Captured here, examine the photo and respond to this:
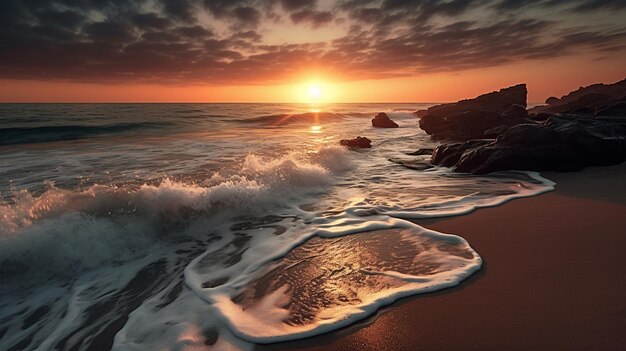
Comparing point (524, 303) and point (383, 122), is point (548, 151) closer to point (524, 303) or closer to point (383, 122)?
point (524, 303)

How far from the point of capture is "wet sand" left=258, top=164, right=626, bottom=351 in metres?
2.41

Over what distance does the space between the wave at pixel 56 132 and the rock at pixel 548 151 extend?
1066 inches

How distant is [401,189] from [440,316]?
497cm

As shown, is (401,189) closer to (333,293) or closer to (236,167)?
(333,293)

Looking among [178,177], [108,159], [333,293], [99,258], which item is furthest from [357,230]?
[108,159]

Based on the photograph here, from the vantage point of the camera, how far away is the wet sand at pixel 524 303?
2410mm

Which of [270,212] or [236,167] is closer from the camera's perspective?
[270,212]

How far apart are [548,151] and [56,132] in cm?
3202

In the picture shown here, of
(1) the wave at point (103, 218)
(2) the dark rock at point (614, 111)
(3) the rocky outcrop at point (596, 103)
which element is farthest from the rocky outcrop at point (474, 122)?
(1) the wave at point (103, 218)

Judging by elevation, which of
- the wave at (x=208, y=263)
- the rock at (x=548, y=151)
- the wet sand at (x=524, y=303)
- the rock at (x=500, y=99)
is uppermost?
the rock at (x=500, y=99)

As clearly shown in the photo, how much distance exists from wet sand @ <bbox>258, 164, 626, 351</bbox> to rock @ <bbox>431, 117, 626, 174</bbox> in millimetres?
4315

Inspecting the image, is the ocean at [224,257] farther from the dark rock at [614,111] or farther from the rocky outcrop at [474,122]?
the dark rock at [614,111]

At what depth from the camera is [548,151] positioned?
8594 millimetres

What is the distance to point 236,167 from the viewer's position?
10.7 metres
